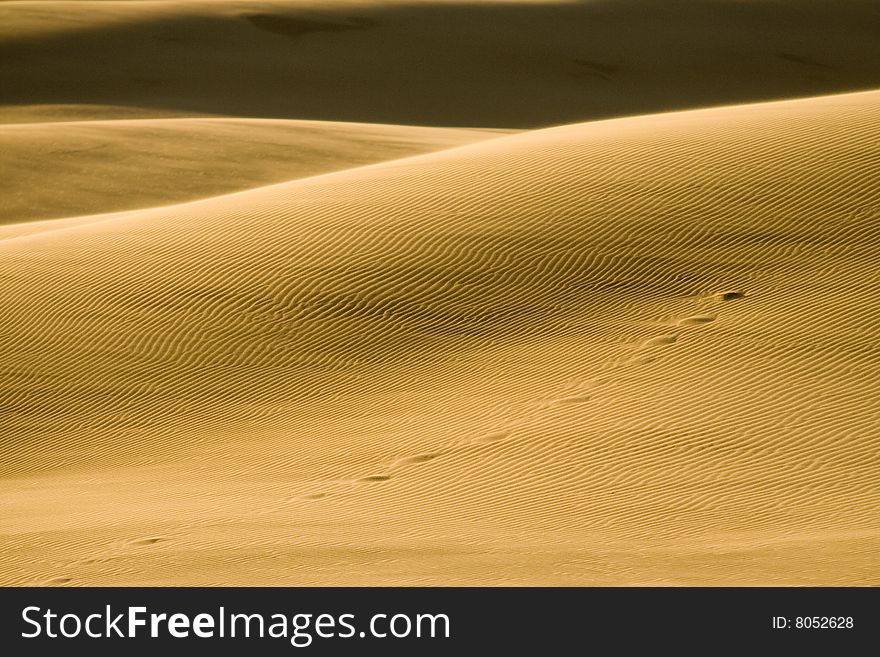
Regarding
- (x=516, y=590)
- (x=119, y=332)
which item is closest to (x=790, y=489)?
(x=516, y=590)

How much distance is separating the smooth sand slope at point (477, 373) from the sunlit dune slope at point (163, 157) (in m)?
7.12

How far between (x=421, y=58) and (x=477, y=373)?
27.8 m

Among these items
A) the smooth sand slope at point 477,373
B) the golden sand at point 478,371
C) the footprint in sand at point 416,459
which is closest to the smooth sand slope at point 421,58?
the golden sand at point 478,371

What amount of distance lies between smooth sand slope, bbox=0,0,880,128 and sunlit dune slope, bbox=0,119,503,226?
548 centimetres

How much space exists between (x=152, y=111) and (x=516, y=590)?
27685 millimetres

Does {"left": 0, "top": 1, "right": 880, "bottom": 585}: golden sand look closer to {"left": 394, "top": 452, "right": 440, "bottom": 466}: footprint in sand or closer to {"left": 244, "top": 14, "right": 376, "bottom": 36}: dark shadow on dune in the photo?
{"left": 394, "top": 452, "right": 440, "bottom": 466}: footprint in sand

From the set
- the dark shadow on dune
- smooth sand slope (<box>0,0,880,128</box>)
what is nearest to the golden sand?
smooth sand slope (<box>0,0,880,128</box>)

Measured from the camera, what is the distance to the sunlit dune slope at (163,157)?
73.7 feet

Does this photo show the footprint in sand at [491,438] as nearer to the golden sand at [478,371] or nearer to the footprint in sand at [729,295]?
the golden sand at [478,371]

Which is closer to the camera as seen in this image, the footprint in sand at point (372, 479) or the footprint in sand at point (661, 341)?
the footprint in sand at point (372, 479)

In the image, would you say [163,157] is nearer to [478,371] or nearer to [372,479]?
[478,371]

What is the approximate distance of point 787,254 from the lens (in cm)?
1215

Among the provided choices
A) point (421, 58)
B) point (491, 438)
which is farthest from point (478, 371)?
point (421, 58)

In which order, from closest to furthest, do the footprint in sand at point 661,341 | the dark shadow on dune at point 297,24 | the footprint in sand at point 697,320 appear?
the footprint in sand at point 661,341
the footprint in sand at point 697,320
the dark shadow on dune at point 297,24
